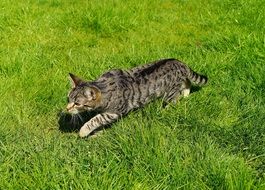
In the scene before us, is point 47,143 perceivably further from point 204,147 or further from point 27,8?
point 27,8

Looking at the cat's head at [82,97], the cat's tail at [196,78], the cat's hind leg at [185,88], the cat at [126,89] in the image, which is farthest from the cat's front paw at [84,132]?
the cat's tail at [196,78]

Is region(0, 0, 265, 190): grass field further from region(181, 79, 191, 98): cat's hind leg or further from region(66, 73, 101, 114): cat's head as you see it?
region(66, 73, 101, 114): cat's head

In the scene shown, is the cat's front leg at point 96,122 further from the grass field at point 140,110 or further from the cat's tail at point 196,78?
the cat's tail at point 196,78

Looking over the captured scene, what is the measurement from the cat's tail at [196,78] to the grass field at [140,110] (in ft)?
0.40

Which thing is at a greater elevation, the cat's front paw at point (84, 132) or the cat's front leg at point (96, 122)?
→ the cat's front leg at point (96, 122)

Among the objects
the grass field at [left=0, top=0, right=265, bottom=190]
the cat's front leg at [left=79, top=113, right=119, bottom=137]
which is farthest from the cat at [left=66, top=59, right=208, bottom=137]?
the grass field at [left=0, top=0, right=265, bottom=190]

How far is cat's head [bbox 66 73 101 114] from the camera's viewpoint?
4.31m

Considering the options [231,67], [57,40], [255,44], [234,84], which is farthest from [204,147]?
[57,40]

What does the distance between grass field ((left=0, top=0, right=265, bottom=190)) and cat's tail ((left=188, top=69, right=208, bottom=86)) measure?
0.12 metres

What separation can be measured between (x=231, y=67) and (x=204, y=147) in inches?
78.6

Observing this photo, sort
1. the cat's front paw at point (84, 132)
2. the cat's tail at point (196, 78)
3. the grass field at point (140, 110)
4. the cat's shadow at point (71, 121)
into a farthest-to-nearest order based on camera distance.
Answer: the cat's tail at point (196, 78), the cat's shadow at point (71, 121), the cat's front paw at point (84, 132), the grass field at point (140, 110)

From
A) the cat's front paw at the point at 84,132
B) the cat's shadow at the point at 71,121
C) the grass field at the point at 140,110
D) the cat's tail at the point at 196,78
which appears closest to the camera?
the grass field at the point at 140,110

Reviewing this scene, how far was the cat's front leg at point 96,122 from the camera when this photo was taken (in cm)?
431

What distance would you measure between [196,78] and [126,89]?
0.88m
